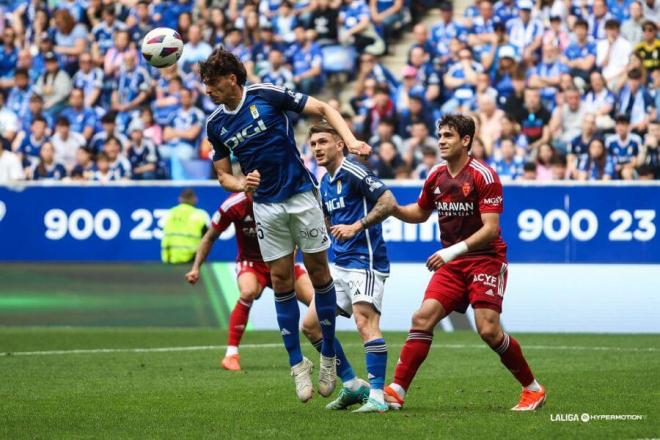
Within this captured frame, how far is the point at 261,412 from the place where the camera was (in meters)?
9.04

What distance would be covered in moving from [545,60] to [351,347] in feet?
24.5

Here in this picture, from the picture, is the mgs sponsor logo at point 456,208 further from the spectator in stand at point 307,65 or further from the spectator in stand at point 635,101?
the spectator in stand at point 307,65

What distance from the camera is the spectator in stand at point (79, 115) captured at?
23.3m

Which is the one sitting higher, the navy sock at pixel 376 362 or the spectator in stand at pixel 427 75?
the navy sock at pixel 376 362

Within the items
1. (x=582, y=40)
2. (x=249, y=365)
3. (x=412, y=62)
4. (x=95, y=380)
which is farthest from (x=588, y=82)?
(x=95, y=380)

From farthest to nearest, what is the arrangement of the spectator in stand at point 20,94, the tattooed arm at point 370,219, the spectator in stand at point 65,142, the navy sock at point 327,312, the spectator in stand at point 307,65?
the spectator in stand at point 20,94 → the spectator in stand at point 65,142 → the spectator in stand at point 307,65 → the navy sock at point 327,312 → the tattooed arm at point 370,219

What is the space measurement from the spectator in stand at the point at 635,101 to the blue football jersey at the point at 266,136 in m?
11.2

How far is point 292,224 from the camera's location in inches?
363

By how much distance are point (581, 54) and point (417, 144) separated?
9.85 ft

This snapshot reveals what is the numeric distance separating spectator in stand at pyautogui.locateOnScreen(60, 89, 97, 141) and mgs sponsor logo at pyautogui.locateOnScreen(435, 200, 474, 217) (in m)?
15.0

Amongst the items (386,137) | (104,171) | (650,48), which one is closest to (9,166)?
(104,171)

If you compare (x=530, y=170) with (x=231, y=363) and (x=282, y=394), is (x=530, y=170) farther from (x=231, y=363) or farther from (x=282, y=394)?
(x=282, y=394)

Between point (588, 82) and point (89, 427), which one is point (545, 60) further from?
point (89, 427)

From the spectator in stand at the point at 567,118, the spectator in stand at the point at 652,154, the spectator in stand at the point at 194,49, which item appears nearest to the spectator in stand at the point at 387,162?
the spectator in stand at the point at 567,118
